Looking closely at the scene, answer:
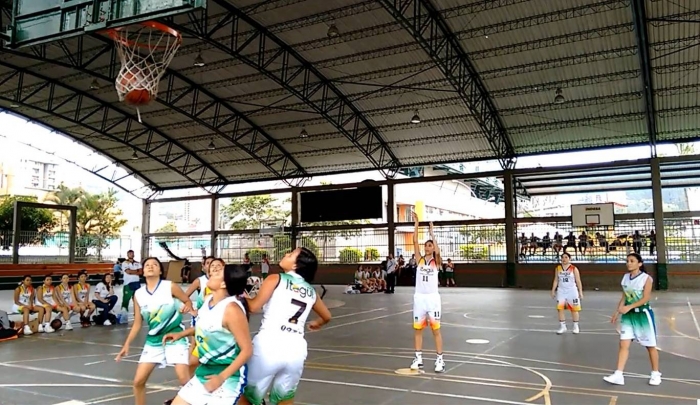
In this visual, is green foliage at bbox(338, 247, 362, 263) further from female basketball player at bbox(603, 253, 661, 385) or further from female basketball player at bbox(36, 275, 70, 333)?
female basketball player at bbox(603, 253, 661, 385)

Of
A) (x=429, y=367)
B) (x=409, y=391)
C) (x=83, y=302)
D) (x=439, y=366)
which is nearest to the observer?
(x=409, y=391)

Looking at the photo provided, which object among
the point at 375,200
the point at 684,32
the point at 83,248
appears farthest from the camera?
the point at 83,248

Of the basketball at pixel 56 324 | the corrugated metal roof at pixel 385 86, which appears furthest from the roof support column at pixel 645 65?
the basketball at pixel 56 324

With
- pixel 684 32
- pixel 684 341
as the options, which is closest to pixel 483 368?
pixel 684 341

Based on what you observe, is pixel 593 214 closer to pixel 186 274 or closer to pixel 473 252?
pixel 473 252

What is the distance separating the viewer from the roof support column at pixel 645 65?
67.8 ft

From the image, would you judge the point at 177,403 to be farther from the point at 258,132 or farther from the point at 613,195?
the point at 613,195

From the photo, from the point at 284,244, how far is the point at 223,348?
36861 mm

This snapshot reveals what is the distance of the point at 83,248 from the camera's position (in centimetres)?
4128

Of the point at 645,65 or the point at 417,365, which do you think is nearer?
the point at 417,365

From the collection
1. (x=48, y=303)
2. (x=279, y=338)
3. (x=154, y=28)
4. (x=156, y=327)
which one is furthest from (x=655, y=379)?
(x=48, y=303)

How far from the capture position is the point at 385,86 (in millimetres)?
27734

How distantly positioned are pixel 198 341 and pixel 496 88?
84.7ft

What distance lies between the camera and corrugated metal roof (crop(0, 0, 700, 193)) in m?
22.5
